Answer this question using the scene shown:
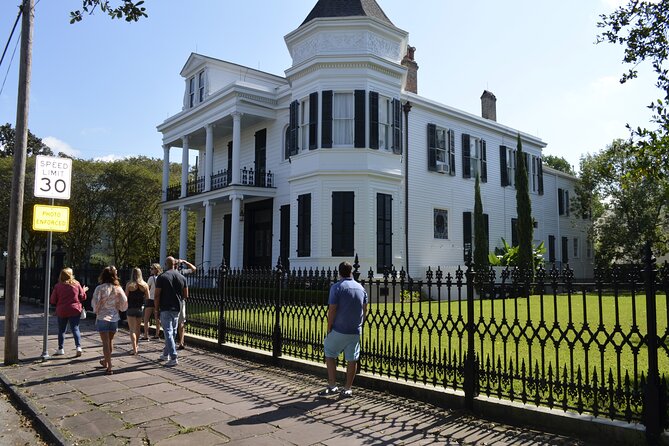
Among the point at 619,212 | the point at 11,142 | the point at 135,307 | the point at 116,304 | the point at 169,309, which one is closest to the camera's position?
the point at 116,304

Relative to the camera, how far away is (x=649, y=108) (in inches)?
287

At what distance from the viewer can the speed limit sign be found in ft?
31.3

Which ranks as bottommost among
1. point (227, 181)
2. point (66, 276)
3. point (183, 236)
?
point (66, 276)

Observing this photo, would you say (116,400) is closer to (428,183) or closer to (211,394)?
(211,394)

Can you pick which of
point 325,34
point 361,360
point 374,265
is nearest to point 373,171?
point 374,265

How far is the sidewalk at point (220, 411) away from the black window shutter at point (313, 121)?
12189 millimetres

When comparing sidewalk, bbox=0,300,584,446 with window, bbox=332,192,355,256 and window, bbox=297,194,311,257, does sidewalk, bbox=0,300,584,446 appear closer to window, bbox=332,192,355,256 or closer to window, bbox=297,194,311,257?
window, bbox=332,192,355,256

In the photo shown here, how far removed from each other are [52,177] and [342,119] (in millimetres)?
11939

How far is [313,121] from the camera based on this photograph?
20.1 m

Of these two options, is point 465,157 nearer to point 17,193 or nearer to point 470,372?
point 17,193

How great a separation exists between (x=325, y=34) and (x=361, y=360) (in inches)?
607

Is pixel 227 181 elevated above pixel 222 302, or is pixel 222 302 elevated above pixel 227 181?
pixel 227 181

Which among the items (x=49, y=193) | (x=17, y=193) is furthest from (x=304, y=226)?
(x=17, y=193)

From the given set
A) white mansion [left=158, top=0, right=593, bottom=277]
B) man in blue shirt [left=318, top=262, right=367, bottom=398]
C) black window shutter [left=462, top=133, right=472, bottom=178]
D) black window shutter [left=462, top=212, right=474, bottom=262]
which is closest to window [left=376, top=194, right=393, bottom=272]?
white mansion [left=158, top=0, right=593, bottom=277]
